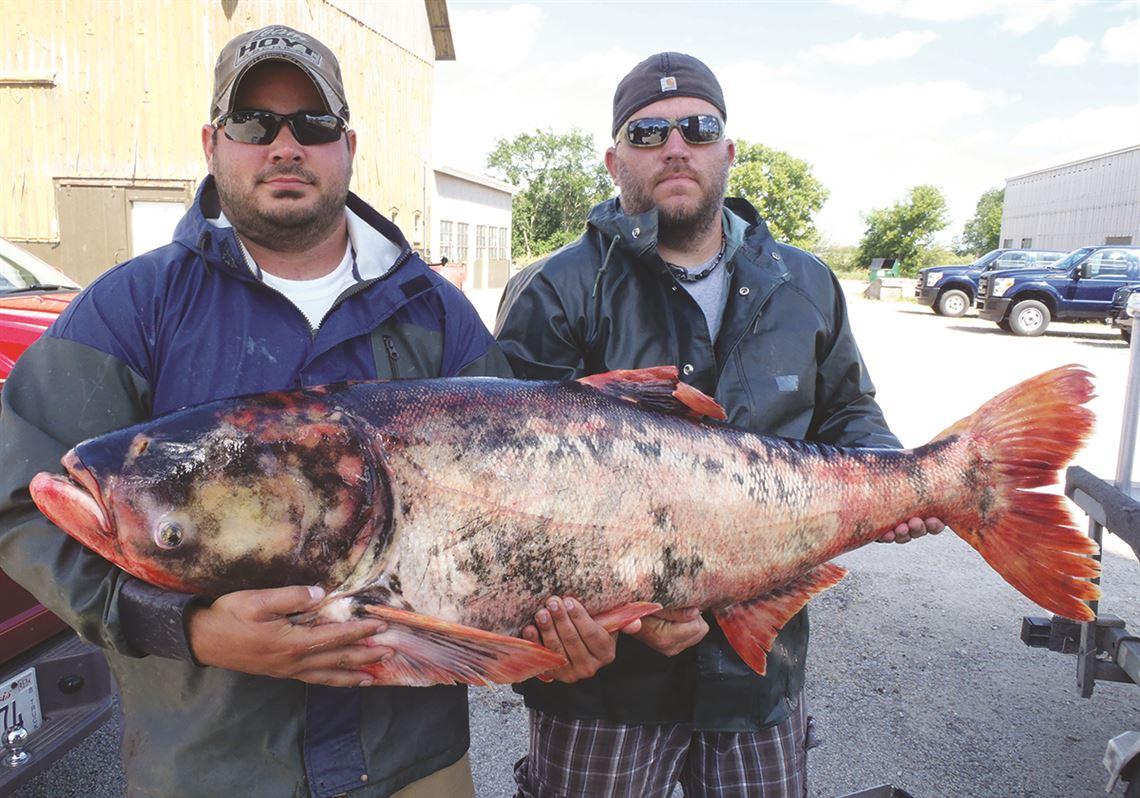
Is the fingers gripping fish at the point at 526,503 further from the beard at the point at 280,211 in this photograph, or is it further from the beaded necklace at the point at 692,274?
the beaded necklace at the point at 692,274

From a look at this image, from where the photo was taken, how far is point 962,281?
86.3 feet

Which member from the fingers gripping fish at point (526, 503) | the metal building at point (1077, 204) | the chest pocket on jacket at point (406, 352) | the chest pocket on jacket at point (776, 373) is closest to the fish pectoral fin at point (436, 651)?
A: the fingers gripping fish at point (526, 503)

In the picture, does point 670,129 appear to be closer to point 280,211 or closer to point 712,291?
point 712,291

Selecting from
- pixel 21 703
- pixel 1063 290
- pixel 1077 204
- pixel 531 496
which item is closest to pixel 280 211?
pixel 531 496

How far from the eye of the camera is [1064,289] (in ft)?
68.2

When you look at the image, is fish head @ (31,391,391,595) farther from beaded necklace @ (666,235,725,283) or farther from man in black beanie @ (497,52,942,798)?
beaded necklace @ (666,235,725,283)

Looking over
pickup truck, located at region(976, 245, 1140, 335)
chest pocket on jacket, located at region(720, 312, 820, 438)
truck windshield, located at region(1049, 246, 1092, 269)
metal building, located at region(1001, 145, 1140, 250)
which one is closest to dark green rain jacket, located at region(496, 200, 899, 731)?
chest pocket on jacket, located at region(720, 312, 820, 438)

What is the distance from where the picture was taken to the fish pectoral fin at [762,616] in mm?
2377

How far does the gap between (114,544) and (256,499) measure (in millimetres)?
294

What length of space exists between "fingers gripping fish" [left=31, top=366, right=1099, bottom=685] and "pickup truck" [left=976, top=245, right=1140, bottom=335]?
21.2 metres

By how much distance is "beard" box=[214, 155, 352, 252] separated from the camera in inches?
86.7

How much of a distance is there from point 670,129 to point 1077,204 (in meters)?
49.9

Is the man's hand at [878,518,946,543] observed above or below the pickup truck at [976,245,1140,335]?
below

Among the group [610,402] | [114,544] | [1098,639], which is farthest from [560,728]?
[1098,639]
